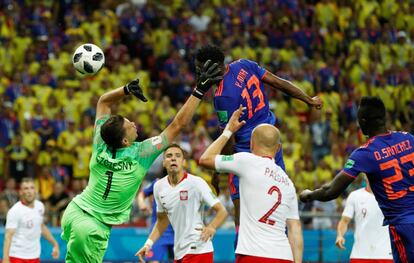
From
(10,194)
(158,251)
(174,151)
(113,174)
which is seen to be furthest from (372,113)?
(10,194)

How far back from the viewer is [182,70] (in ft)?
81.2

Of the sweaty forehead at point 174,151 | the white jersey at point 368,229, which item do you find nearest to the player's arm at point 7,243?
the sweaty forehead at point 174,151

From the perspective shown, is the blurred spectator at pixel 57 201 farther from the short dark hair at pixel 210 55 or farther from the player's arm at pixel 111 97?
the short dark hair at pixel 210 55

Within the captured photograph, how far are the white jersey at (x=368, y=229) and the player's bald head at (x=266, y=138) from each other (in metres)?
5.64

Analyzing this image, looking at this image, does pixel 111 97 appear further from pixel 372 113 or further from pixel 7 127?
pixel 7 127

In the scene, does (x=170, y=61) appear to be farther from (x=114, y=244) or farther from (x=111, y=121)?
(x=111, y=121)

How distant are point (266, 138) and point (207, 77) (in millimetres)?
1109

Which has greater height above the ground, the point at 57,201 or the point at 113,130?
the point at 113,130

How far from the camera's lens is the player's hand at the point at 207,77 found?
10219 mm

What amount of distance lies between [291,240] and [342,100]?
14.9 m

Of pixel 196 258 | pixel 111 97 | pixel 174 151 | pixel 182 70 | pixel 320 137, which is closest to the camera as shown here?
pixel 111 97

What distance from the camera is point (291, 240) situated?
10031 mm

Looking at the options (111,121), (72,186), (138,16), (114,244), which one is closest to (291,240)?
(111,121)

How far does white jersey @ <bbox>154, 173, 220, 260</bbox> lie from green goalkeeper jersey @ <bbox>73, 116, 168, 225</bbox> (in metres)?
2.24
